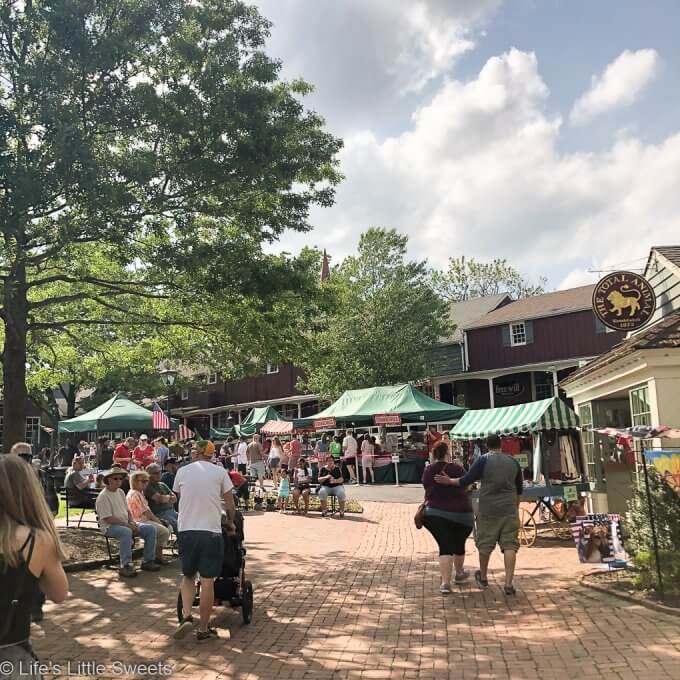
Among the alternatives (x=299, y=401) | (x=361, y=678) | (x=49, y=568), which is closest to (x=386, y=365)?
(x=299, y=401)

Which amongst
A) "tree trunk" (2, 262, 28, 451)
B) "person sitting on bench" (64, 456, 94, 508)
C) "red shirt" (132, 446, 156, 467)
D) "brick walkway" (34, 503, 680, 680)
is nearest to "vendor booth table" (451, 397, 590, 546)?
"brick walkway" (34, 503, 680, 680)

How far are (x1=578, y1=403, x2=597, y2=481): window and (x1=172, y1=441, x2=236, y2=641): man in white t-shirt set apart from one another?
880 centimetres

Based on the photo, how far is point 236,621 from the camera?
671 centimetres

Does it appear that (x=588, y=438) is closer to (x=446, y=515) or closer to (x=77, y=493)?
(x=446, y=515)

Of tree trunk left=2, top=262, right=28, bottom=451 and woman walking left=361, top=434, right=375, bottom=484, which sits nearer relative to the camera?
tree trunk left=2, top=262, right=28, bottom=451

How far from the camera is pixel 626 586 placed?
749 centimetres

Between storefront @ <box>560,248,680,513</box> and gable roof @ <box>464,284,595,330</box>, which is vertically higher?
gable roof @ <box>464,284,595,330</box>

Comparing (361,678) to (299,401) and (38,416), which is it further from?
(38,416)

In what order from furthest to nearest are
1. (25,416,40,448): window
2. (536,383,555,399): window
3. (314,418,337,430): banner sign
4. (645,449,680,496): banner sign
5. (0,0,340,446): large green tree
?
(25,416,40,448): window, (536,383,555,399): window, (314,418,337,430): banner sign, (0,0,340,446): large green tree, (645,449,680,496): banner sign

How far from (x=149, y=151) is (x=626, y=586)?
28.0ft

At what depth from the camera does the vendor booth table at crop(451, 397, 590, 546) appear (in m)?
11.5

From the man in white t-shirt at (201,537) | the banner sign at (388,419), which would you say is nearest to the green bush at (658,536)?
the man in white t-shirt at (201,537)

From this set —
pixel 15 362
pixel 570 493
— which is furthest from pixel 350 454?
pixel 15 362

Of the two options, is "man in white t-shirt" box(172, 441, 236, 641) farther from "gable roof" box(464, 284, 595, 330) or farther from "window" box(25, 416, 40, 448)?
"window" box(25, 416, 40, 448)
